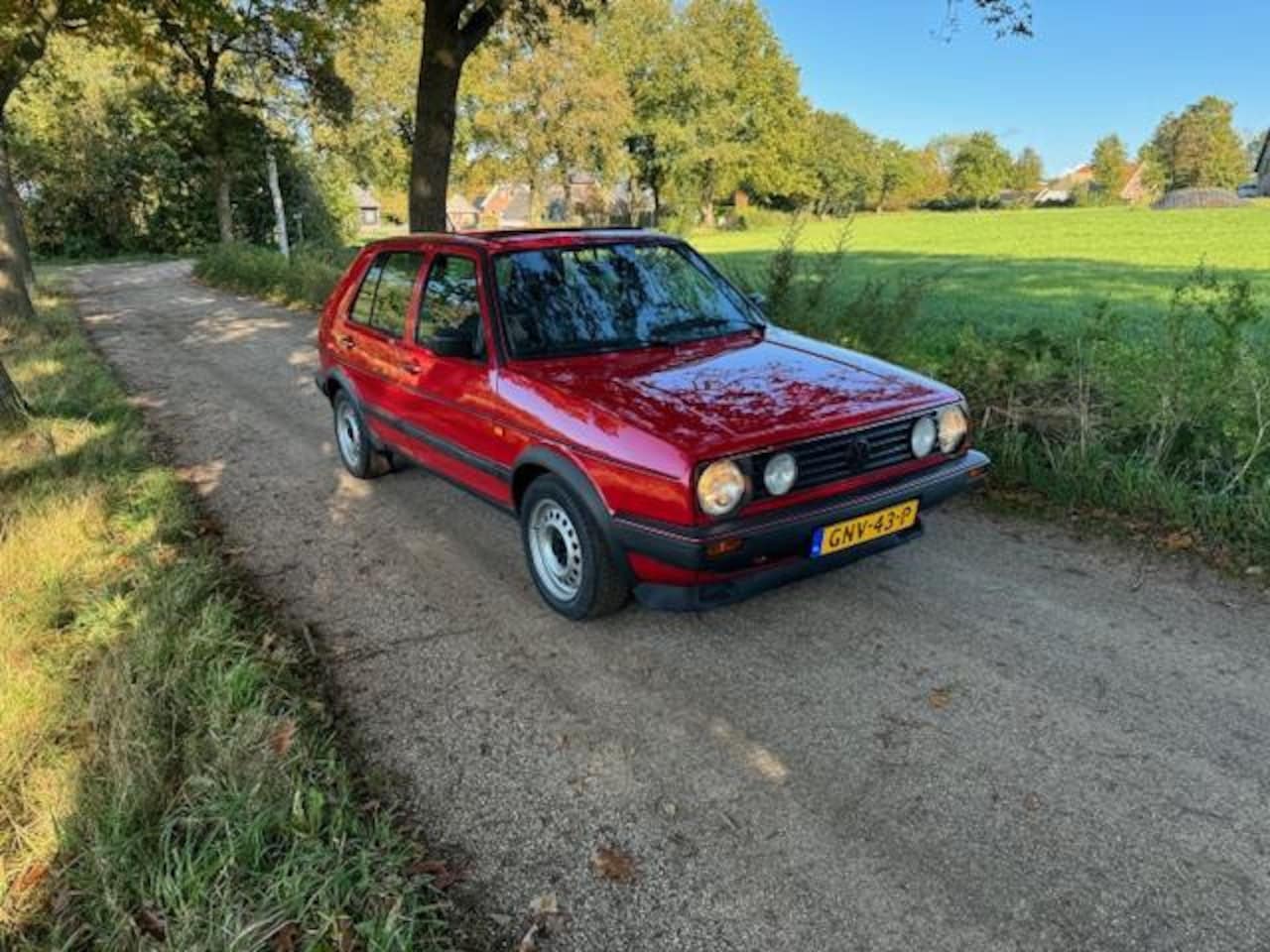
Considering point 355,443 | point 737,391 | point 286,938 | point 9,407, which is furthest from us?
point 9,407

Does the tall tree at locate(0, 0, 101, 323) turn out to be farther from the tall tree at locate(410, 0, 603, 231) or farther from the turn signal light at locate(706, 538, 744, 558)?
the turn signal light at locate(706, 538, 744, 558)

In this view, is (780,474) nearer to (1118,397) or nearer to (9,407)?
(1118,397)

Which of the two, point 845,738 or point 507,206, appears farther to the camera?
point 507,206

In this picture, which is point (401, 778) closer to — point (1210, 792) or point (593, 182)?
point (1210, 792)

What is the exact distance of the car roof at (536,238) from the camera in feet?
14.9

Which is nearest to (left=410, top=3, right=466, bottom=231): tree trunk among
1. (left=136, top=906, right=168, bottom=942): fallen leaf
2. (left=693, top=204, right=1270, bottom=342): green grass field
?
(left=693, top=204, right=1270, bottom=342): green grass field

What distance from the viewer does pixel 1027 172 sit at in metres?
122

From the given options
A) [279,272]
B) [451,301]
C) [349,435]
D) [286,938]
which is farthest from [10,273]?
[286,938]

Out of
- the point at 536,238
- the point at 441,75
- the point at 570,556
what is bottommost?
the point at 570,556

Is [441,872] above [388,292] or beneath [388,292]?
beneath

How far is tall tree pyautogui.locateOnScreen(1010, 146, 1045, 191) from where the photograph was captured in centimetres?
11869

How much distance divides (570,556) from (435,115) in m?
9.58

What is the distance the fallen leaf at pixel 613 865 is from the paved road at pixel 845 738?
0.03 m

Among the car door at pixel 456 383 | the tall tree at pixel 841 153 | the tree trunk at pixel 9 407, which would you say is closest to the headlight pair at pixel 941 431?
the car door at pixel 456 383
